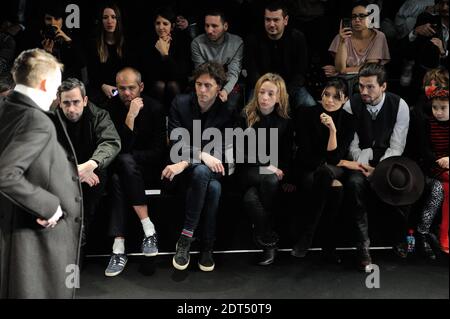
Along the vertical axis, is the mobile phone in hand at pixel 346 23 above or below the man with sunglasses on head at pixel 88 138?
above

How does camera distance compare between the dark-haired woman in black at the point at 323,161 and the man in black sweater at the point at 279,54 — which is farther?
the man in black sweater at the point at 279,54

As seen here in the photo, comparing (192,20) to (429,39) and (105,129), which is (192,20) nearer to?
(105,129)

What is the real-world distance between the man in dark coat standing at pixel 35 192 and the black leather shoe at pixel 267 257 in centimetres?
131

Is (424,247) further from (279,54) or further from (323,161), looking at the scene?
(279,54)

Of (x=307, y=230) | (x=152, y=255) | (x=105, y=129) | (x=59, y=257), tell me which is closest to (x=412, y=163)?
(x=307, y=230)

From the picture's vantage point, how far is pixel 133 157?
10.8ft

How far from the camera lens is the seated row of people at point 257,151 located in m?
3.15

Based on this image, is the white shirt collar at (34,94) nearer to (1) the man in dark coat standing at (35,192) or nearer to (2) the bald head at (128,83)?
(1) the man in dark coat standing at (35,192)

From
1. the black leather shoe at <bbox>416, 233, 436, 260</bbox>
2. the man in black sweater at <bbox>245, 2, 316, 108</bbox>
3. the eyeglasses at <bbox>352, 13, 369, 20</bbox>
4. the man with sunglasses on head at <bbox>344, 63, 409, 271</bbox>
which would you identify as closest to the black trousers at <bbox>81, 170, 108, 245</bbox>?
the man in black sweater at <bbox>245, 2, 316, 108</bbox>

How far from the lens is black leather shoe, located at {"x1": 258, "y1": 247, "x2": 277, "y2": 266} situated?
3186 mm

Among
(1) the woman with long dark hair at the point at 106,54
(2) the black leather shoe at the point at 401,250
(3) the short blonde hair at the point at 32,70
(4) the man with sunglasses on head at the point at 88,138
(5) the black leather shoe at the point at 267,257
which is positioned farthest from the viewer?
(1) the woman with long dark hair at the point at 106,54

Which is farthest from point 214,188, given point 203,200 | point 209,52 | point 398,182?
point 209,52

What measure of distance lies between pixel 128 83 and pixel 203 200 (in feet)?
2.99

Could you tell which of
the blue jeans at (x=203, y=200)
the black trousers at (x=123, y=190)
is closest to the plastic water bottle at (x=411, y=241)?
the blue jeans at (x=203, y=200)
